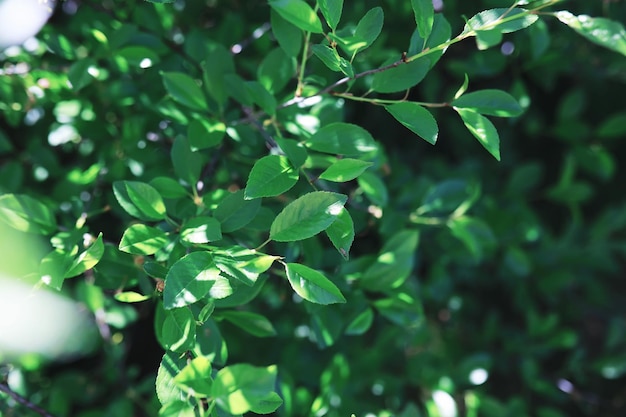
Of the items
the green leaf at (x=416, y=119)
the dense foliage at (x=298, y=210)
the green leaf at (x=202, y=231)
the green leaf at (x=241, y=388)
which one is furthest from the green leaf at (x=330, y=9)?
the green leaf at (x=241, y=388)

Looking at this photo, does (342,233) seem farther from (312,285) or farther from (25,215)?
(25,215)

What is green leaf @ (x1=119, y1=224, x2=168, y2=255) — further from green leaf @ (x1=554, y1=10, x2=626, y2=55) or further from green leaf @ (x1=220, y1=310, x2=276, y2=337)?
green leaf @ (x1=554, y1=10, x2=626, y2=55)

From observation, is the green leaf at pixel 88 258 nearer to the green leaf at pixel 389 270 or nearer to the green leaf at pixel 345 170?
the green leaf at pixel 345 170

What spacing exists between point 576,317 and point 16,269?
1392 millimetres

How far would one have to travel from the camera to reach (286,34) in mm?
840

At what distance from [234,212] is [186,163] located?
0.49 feet

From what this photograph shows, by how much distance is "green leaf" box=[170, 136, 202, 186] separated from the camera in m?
0.84

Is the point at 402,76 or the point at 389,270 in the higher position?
the point at 402,76

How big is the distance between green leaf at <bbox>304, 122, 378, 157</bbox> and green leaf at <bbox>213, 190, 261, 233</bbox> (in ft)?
0.39

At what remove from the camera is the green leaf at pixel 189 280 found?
0.62 meters

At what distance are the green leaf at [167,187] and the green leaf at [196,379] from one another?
28 cm

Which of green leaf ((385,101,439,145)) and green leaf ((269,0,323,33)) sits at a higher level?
green leaf ((269,0,323,33))

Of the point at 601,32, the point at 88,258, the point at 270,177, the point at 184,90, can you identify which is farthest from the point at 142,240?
the point at 601,32

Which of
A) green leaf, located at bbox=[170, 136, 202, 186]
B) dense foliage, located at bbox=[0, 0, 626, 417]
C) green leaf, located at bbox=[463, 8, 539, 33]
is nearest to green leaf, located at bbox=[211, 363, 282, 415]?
dense foliage, located at bbox=[0, 0, 626, 417]
